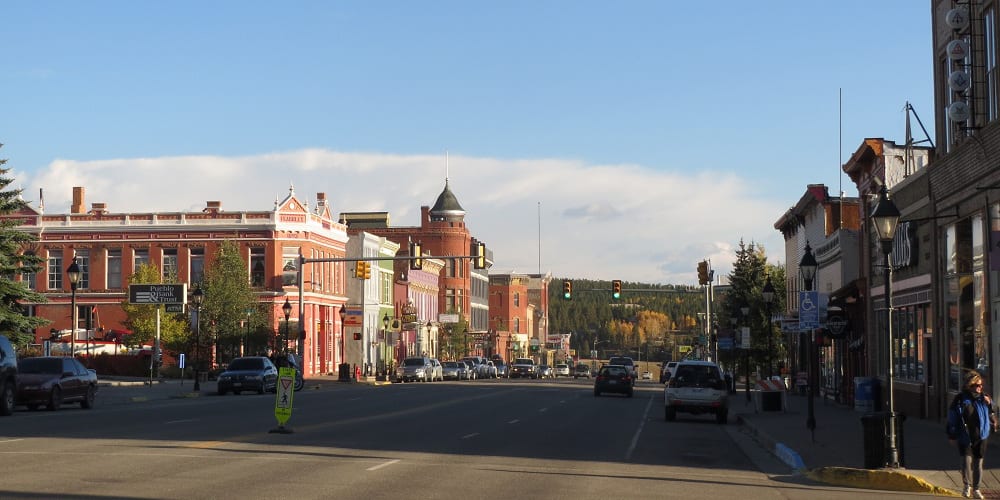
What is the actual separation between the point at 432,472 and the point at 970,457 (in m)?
7.35

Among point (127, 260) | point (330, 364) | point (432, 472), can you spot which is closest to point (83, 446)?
point (432, 472)

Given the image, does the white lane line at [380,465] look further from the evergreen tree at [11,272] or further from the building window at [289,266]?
the building window at [289,266]

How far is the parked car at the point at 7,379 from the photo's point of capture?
107 feet

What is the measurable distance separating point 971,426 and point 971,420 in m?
0.08

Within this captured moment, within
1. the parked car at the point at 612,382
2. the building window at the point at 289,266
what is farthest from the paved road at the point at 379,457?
the building window at the point at 289,266

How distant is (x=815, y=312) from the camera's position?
1174 inches

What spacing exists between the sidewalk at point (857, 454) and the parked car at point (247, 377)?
22415 millimetres

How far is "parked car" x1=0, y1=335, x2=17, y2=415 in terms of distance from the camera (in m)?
32.6

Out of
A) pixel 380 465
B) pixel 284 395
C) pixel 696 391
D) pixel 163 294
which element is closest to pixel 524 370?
pixel 163 294

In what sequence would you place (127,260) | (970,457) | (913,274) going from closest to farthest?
(970,457)
(913,274)
(127,260)

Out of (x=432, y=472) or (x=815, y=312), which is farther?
(x=815, y=312)

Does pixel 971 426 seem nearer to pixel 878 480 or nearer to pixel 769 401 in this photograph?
pixel 878 480

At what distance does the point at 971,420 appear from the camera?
55.1 ft

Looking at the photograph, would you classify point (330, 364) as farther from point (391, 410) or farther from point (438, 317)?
point (391, 410)
